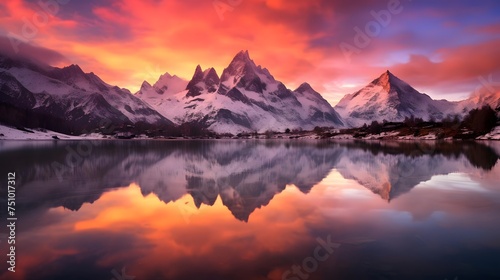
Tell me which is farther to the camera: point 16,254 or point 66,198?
point 66,198

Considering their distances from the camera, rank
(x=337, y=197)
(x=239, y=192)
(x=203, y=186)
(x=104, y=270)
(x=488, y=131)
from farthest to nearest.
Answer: (x=488, y=131) < (x=203, y=186) < (x=239, y=192) < (x=337, y=197) < (x=104, y=270)

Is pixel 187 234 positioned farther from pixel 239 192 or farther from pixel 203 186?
pixel 203 186

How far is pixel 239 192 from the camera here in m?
27.7

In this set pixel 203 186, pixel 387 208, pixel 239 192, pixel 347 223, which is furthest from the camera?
pixel 203 186

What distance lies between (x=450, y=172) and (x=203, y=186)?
1168 inches

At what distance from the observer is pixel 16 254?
1331cm

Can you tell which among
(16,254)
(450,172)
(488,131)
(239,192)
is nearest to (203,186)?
(239,192)

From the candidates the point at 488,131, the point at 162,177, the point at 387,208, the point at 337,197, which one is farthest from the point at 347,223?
the point at 488,131

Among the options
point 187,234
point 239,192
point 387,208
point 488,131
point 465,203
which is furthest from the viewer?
point 488,131

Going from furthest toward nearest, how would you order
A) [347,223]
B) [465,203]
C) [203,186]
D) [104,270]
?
[203,186], [465,203], [347,223], [104,270]

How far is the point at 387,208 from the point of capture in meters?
21.5

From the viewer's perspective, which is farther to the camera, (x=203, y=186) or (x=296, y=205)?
(x=203, y=186)

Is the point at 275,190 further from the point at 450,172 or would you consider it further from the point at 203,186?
the point at 450,172

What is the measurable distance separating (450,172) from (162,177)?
3374 centimetres
